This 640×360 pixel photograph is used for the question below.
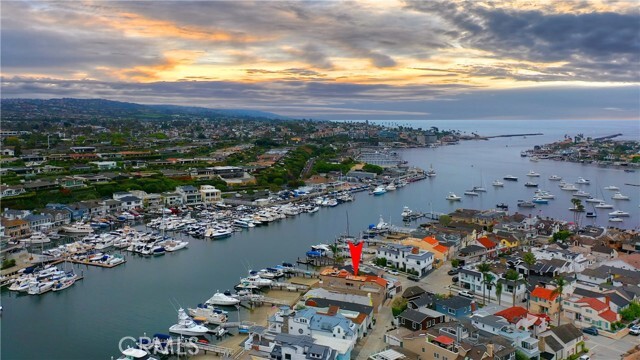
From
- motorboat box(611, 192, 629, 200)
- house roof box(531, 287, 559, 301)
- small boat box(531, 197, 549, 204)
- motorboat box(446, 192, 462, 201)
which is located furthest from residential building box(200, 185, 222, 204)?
motorboat box(611, 192, 629, 200)

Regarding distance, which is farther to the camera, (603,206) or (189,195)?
(603,206)

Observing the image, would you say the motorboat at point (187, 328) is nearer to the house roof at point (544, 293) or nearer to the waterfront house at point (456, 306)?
the waterfront house at point (456, 306)

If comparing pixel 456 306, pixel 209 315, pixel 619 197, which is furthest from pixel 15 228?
pixel 619 197

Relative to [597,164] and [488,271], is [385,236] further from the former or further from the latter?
[597,164]

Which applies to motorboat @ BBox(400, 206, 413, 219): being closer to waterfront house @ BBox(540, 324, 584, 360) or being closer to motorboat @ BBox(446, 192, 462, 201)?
motorboat @ BBox(446, 192, 462, 201)

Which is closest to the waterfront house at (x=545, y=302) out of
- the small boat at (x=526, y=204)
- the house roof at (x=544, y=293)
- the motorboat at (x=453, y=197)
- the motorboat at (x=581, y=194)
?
the house roof at (x=544, y=293)

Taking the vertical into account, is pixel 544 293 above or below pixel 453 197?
above

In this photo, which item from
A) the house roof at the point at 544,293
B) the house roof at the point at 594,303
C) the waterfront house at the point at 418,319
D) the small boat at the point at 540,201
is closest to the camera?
the waterfront house at the point at 418,319

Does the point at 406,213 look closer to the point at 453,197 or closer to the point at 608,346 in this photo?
the point at 453,197
